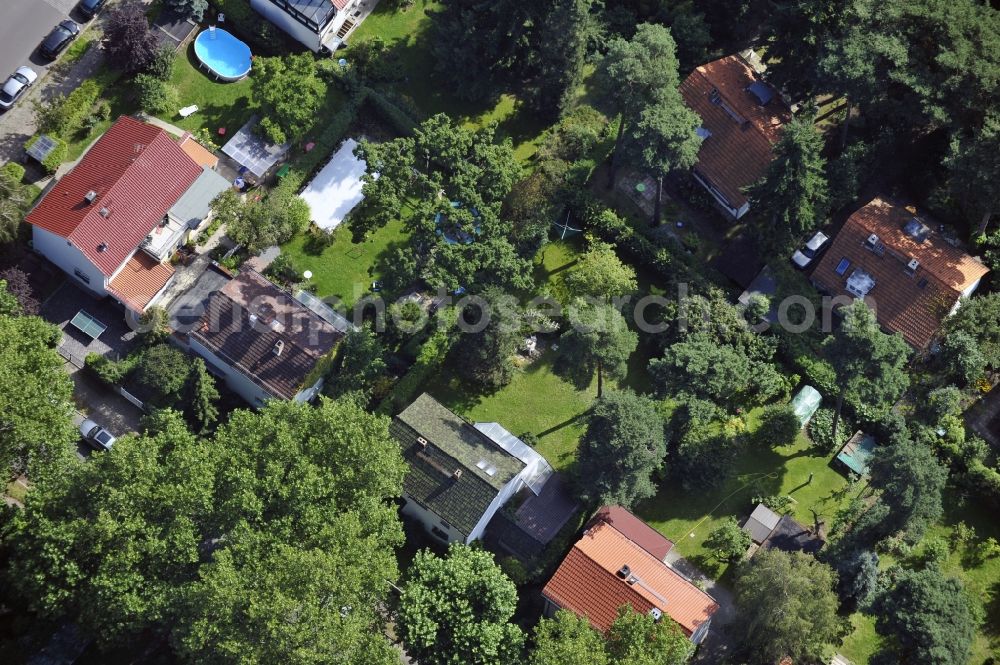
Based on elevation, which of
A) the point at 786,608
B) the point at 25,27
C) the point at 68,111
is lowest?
the point at 68,111

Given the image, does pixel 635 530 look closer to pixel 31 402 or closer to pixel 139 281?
pixel 139 281

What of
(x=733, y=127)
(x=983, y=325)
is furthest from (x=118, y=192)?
(x=983, y=325)

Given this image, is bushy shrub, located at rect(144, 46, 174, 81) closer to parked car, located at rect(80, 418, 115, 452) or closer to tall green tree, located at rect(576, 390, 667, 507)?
parked car, located at rect(80, 418, 115, 452)

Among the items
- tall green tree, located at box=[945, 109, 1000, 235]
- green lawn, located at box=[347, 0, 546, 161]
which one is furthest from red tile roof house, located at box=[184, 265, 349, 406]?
tall green tree, located at box=[945, 109, 1000, 235]

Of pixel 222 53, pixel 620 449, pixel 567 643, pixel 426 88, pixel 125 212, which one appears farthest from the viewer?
pixel 426 88

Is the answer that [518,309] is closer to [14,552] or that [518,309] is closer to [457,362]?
[457,362]

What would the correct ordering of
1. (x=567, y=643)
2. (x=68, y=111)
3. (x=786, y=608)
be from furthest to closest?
1. (x=68, y=111)
2. (x=786, y=608)
3. (x=567, y=643)

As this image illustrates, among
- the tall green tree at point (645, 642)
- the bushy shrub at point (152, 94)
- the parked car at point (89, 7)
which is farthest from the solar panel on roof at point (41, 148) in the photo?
the tall green tree at point (645, 642)

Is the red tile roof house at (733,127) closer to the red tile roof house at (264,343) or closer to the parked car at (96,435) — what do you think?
the red tile roof house at (264,343)
